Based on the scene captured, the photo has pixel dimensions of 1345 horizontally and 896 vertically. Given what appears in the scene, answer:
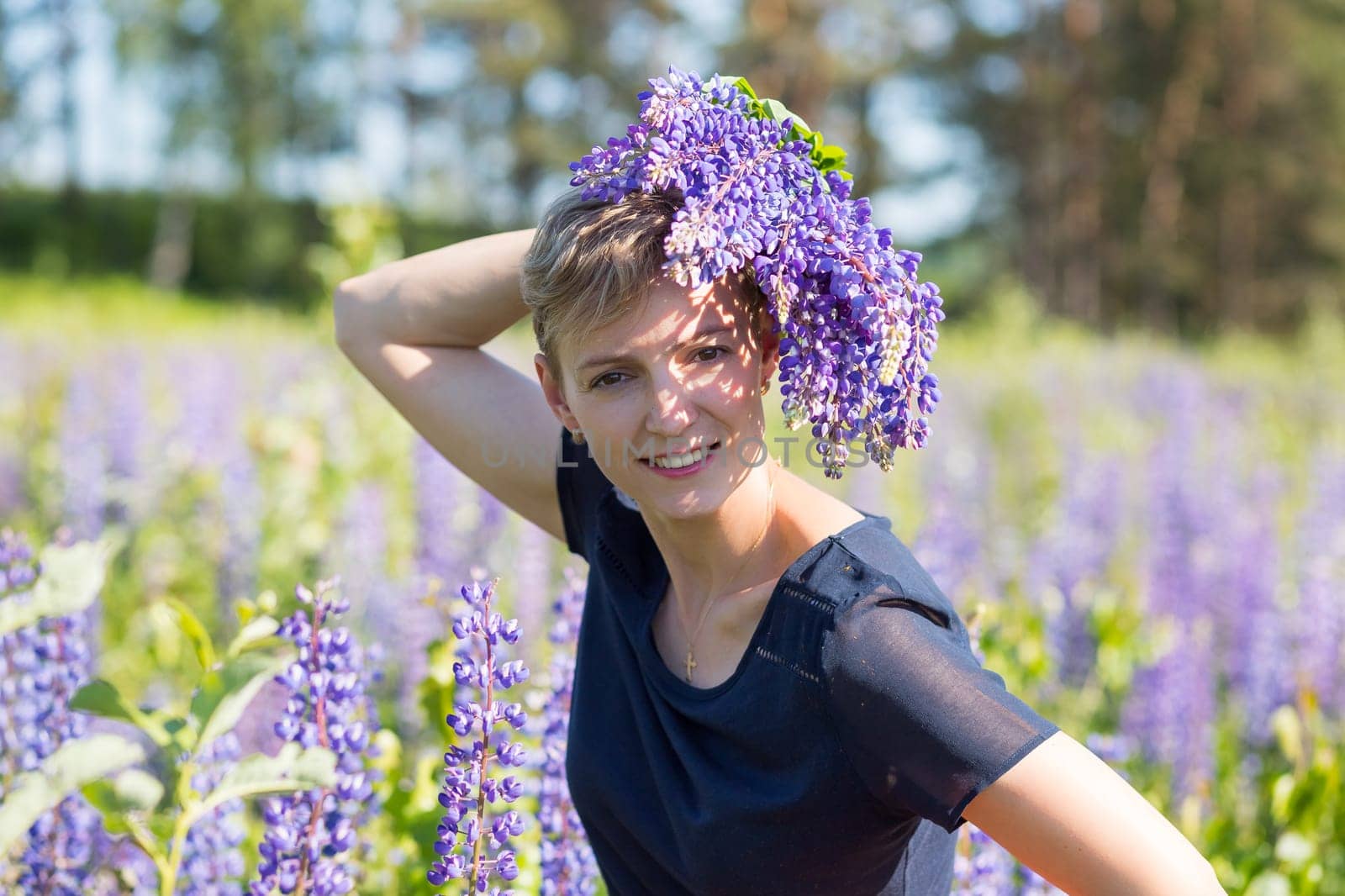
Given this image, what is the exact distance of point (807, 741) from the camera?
1427 millimetres

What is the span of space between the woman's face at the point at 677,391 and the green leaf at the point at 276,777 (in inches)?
20.1

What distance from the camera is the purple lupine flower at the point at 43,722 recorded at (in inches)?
72.3

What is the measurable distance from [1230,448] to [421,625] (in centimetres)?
456

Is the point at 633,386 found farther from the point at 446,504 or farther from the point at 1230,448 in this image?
the point at 1230,448

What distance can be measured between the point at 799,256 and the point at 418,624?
2240 millimetres

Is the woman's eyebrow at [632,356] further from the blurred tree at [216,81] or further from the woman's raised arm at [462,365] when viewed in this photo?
the blurred tree at [216,81]

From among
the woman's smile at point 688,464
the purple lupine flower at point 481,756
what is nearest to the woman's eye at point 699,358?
the woman's smile at point 688,464

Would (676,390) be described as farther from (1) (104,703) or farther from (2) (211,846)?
(2) (211,846)

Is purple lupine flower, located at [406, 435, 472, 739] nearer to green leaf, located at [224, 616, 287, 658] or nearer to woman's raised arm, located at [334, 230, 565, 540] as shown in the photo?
woman's raised arm, located at [334, 230, 565, 540]

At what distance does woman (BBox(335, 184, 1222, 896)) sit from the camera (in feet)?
4.11

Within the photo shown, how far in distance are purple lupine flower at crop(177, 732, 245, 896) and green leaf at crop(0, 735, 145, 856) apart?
60cm

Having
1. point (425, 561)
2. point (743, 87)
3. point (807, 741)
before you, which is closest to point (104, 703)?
point (807, 741)

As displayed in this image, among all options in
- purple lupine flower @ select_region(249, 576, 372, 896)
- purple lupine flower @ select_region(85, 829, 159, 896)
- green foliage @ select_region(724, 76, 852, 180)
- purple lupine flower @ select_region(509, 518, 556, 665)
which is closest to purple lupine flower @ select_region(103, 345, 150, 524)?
purple lupine flower @ select_region(509, 518, 556, 665)

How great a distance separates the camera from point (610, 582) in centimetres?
181
